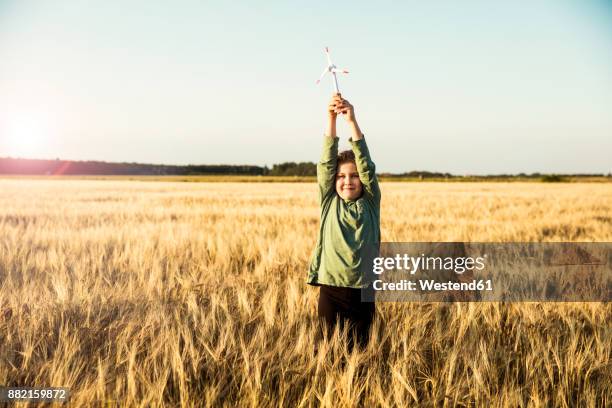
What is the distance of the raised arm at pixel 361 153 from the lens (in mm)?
2447

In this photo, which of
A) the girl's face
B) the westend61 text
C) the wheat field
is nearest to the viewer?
the wheat field

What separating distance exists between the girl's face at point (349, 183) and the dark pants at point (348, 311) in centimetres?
48

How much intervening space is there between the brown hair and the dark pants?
66cm

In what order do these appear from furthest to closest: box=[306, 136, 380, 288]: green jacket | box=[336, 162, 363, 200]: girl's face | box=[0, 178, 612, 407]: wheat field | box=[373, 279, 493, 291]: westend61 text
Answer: box=[373, 279, 493, 291]: westend61 text, box=[336, 162, 363, 200]: girl's face, box=[306, 136, 380, 288]: green jacket, box=[0, 178, 612, 407]: wheat field

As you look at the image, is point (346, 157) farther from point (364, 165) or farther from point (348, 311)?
point (348, 311)

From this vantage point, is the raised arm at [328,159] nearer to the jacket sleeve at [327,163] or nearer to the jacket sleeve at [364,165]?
the jacket sleeve at [327,163]

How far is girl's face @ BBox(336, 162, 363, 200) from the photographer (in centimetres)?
254

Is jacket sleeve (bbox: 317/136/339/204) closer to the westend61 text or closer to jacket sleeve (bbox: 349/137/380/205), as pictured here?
jacket sleeve (bbox: 349/137/380/205)

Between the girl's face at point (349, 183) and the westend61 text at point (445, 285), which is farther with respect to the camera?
the westend61 text at point (445, 285)

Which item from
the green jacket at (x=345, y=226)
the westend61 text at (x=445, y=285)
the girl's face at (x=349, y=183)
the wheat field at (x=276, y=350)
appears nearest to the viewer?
the wheat field at (x=276, y=350)

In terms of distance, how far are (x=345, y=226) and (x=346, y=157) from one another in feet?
1.26

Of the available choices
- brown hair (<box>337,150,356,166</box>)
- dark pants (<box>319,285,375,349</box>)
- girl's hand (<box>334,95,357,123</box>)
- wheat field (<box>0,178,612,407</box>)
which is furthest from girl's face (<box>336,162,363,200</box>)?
wheat field (<box>0,178,612,407</box>)

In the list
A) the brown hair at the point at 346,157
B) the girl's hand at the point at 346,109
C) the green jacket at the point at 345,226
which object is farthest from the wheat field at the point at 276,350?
the girl's hand at the point at 346,109

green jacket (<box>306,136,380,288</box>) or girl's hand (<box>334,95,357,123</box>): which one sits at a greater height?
girl's hand (<box>334,95,357,123</box>)
